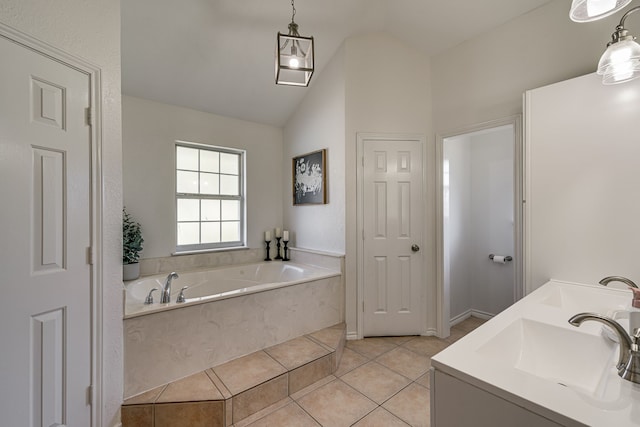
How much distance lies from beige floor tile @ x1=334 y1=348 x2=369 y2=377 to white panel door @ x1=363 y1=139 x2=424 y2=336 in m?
0.36

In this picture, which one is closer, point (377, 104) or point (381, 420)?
point (381, 420)

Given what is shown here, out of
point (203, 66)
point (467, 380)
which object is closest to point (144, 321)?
point (467, 380)

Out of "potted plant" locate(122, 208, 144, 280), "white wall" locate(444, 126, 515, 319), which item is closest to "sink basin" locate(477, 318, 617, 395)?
"white wall" locate(444, 126, 515, 319)

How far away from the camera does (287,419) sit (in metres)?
1.73

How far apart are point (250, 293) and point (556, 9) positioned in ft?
10.0

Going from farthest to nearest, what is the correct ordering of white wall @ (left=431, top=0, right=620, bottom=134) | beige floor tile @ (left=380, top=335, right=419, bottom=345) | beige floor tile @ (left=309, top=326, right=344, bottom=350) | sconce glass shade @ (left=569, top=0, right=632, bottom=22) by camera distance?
1. beige floor tile @ (left=380, top=335, right=419, bottom=345)
2. beige floor tile @ (left=309, top=326, right=344, bottom=350)
3. white wall @ (left=431, top=0, right=620, bottom=134)
4. sconce glass shade @ (left=569, top=0, right=632, bottom=22)

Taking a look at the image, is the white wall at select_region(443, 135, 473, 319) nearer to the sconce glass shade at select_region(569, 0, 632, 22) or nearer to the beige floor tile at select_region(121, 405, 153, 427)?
the sconce glass shade at select_region(569, 0, 632, 22)

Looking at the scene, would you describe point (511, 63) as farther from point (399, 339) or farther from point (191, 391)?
point (191, 391)

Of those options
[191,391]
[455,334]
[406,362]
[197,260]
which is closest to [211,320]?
[191,391]

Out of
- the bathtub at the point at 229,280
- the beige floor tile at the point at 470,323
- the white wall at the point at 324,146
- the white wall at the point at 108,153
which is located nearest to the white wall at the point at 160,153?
the bathtub at the point at 229,280

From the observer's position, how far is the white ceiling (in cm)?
226

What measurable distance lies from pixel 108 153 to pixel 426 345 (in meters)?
2.92

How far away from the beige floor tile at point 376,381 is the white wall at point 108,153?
1521mm

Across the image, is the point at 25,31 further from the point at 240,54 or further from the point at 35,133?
the point at 240,54
